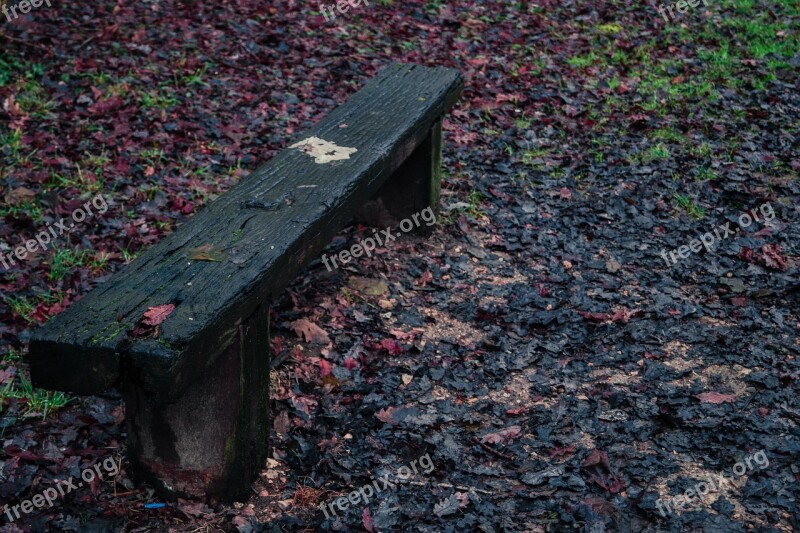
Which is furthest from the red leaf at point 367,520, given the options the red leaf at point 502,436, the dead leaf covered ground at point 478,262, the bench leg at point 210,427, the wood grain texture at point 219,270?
the wood grain texture at point 219,270

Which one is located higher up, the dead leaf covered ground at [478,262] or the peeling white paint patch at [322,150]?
the peeling white paint patch at [322,150]

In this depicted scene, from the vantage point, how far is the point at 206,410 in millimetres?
2596

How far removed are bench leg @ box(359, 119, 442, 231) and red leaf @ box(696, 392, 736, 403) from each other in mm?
2041

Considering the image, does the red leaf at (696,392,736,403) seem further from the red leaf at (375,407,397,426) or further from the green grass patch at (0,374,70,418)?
the green grass patch at (0,374,70,418)

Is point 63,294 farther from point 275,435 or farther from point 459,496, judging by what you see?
point 459,496

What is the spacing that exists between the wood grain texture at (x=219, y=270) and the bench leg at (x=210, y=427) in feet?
0.56

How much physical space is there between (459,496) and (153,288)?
1.31m

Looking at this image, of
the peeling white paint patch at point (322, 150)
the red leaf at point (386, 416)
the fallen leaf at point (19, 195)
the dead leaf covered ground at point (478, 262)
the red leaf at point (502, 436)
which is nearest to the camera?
the dead leaf covered ground at point (478, 262)

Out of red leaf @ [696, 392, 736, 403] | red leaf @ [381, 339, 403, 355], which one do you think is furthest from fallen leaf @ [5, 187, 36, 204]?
red leaf @ [696, 392, 736, 403]

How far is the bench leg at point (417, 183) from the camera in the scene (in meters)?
4.64

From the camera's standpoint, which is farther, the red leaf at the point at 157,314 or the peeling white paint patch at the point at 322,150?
the peeling white paint patch at the point at 322,150

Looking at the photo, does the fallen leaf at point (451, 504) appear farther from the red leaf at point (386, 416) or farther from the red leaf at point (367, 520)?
the red leaf at point (386, 416)

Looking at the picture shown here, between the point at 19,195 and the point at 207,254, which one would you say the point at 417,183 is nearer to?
the point at 207,254

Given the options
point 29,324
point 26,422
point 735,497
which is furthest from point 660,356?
point 29,324
